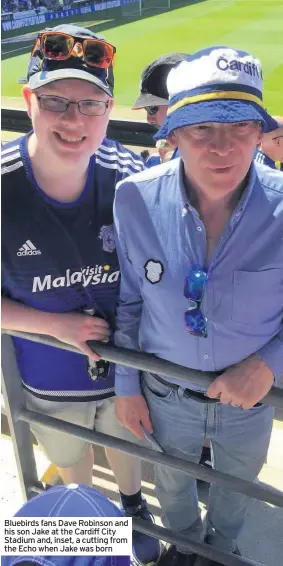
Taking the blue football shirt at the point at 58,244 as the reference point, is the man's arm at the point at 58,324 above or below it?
below

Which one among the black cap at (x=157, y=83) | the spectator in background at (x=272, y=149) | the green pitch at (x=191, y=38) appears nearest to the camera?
the black cap at (x=157, y=83)

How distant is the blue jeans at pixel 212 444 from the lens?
6.00ft

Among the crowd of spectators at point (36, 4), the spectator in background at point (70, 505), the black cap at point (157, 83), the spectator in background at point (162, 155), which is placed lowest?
the spectator in background at point (70, 505)

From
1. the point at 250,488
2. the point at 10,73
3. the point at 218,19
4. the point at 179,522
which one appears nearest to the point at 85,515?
the point at 250,488

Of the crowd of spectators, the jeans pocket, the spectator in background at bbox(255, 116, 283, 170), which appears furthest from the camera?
the crowd of spectators

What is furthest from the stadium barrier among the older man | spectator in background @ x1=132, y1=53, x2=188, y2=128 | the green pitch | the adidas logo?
the green pitch

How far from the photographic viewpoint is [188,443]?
1918 mm

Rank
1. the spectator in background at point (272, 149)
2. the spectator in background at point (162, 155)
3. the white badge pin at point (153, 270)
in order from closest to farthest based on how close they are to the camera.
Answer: the white badge pin at point (153, 270)
the spectator in background at point (162, 155)
the spectator in background at point (272, 149)

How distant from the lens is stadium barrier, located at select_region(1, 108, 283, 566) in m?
1.47

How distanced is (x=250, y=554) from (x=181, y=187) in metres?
1.68

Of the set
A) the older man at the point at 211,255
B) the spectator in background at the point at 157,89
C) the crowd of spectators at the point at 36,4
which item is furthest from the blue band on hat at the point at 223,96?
the crowd of spectators at the point at 36,4

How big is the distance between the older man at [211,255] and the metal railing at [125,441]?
0.16m

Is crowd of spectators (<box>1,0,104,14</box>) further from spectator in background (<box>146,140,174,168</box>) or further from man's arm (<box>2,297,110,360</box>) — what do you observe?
man's arm (<box>2,297,110,360</box>)

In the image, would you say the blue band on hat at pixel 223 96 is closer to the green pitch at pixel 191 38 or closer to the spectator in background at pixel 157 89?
the spectator in background at pixel 157 89
